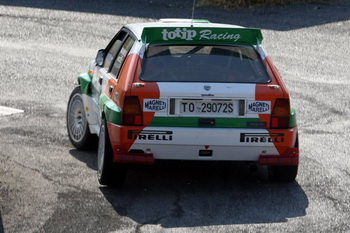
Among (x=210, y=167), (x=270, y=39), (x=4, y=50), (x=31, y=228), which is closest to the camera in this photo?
(x=31, y=228)

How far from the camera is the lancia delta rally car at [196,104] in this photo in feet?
29.7

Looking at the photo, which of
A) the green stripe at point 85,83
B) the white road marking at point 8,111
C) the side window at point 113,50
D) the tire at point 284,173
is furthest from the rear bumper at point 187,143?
the white road marking at point 8,111

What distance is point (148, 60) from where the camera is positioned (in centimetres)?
942

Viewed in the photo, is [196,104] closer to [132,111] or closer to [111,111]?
[132,111]

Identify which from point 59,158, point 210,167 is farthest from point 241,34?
point 59,158

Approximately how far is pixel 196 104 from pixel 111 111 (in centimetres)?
81

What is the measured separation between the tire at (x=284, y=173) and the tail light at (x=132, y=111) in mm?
1608

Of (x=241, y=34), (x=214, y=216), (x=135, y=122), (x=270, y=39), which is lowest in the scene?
(x=270, y=39)

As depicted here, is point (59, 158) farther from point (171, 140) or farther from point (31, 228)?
point (31, 228)

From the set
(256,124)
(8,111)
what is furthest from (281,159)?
(8,111)

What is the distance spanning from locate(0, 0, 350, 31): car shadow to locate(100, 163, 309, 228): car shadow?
11.7 m

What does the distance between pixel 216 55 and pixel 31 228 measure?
2679 mm

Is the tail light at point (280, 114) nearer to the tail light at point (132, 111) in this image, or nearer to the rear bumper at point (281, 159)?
the rear bumper at point (281, 159)

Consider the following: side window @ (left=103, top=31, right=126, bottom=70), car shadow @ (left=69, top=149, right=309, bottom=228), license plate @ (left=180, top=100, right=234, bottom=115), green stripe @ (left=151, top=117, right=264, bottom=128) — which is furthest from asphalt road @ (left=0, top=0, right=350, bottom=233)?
side window @ (left=103, top=31, right=126, bottom=70)
